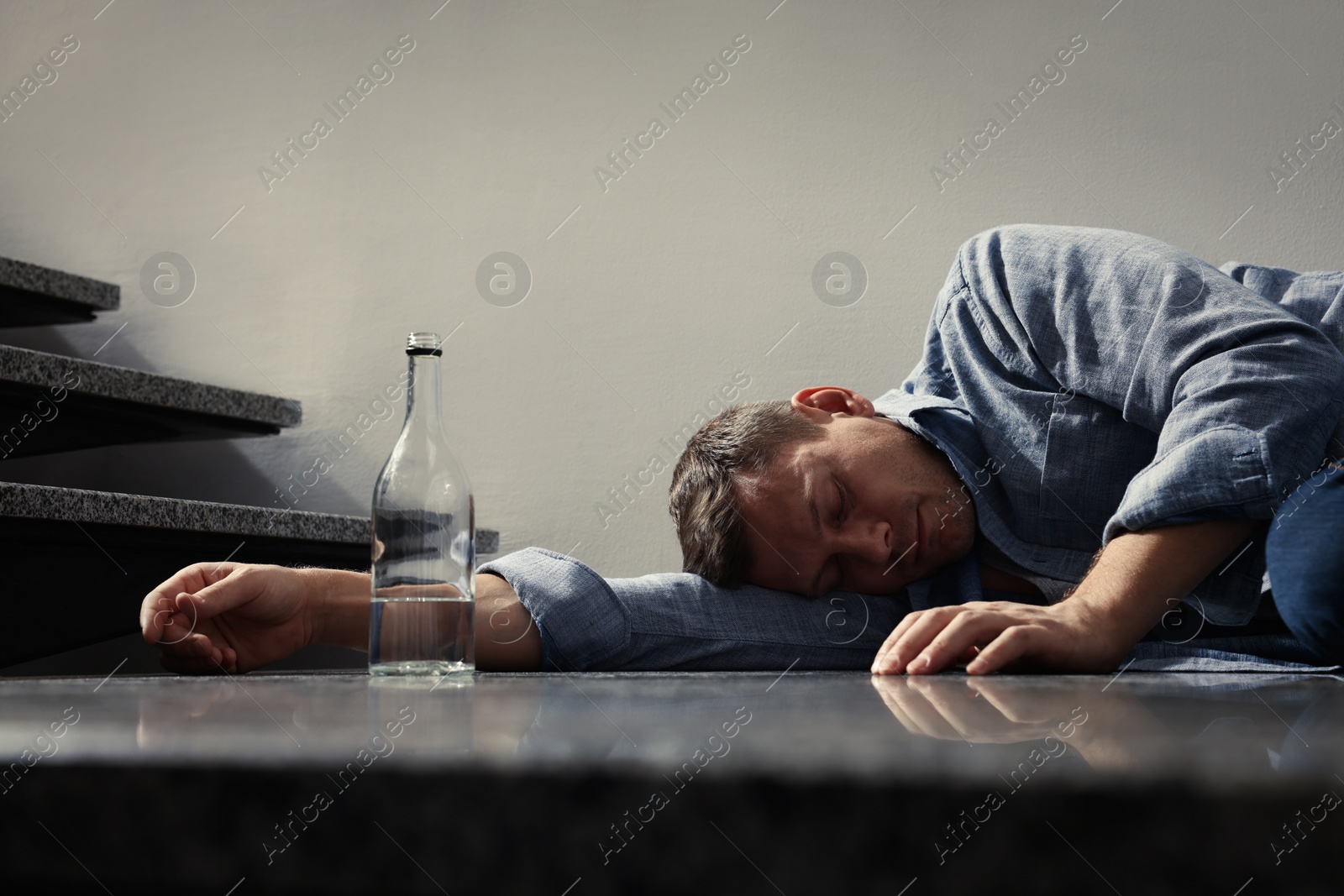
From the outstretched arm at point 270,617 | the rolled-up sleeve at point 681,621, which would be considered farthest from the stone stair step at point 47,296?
the rolled-up sleeve at point 681,621

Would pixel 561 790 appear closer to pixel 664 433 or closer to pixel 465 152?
pixel 664 433

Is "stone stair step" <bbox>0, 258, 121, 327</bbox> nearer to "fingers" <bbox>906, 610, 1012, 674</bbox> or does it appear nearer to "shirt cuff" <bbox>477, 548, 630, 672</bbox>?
"shirt cuff" <bbox>477, 548, 630, 672</bbox>

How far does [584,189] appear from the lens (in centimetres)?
210

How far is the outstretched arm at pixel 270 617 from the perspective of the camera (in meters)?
0.92

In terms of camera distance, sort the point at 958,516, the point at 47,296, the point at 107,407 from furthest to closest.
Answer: the point at 47,296 < the point at 107,407 < the point at 958,516

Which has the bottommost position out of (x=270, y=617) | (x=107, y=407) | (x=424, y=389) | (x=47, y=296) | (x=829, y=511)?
(x=829, y=511)

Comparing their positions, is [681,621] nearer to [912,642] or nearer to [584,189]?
[912,642]

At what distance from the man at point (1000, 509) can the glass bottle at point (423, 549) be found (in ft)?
0.58

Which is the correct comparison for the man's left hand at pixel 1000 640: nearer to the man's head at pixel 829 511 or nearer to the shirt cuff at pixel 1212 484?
the shirt cuff at pixel 1212 484

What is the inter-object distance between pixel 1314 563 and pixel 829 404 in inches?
28.1

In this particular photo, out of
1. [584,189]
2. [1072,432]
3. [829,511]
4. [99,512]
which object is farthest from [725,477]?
[584,189]

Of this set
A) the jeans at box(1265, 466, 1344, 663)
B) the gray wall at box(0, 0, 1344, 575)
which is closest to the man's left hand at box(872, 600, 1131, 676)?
the jeans at box(1265, 466, 1344, 663)

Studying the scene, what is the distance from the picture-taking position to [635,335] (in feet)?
6.72

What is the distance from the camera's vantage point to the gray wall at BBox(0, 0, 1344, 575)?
6.00ft
